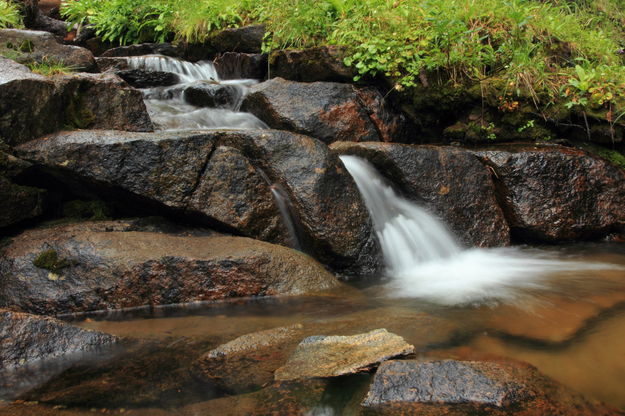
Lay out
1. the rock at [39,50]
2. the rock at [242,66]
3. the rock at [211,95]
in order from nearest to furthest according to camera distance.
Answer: the rock at [39,50], the rock at [211,95], the rock at [242,66]

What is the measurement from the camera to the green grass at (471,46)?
6.05 meters

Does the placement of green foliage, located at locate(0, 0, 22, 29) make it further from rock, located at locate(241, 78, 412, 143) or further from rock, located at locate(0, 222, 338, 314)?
rock, located at locate(0, 222, 338, 314)

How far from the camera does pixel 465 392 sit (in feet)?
7.02

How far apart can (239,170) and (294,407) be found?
2.69 metres

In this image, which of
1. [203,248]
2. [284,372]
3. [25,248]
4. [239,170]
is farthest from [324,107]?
[284,372]

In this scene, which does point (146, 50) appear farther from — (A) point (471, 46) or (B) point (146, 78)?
(A) point (471, 46)

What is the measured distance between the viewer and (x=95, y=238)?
3.97 metres

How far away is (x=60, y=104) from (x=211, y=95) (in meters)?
2.42

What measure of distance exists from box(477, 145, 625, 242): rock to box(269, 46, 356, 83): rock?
7.26 feet

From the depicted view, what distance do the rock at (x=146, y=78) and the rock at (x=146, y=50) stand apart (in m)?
1.57

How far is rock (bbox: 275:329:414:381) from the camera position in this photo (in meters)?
2.39

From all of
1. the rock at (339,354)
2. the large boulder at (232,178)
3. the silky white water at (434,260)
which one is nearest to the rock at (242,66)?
the silky white water at (434,260)

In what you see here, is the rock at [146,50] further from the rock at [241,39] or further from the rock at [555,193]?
the rock at [555,193]

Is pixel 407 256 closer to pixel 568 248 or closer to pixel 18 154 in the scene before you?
pixel 568 248
